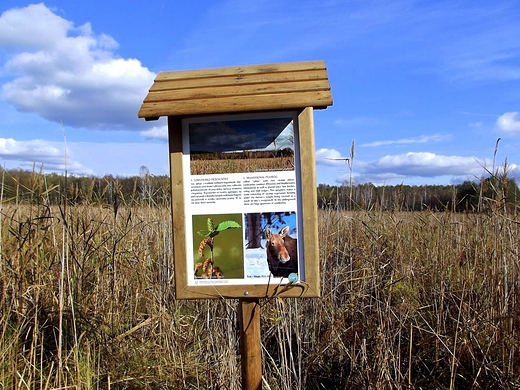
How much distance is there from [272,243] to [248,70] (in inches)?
30.4

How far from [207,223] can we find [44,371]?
1.28 m

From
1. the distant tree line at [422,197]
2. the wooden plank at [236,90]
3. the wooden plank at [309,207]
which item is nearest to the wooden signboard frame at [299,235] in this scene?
the wooden plank at [309,207]

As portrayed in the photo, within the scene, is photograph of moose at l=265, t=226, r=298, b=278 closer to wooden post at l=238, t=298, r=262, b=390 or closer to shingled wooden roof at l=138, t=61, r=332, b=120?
wooden post at l=238, t=298, r=262, b=390

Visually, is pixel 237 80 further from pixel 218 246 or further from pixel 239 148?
pixel 218 246

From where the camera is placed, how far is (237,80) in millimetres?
1960

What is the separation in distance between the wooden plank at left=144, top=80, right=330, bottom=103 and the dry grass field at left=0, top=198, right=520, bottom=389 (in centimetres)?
83

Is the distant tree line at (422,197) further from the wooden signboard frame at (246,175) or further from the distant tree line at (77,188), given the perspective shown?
the distant tree line at (77,188)

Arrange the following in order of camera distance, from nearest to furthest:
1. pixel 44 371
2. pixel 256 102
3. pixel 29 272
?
pixel 256 102 → pixel 44 371 → pixel 29 272

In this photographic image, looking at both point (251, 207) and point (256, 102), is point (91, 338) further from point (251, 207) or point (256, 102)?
point (256, 102)

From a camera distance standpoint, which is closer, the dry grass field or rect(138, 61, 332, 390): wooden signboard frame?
rect(138, 61, 332, 390): wooden signboard frame

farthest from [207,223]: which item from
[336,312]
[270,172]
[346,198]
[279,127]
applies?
[346,198]

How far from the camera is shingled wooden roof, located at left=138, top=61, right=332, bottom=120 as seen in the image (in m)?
1.84

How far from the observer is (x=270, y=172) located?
6.19 ft

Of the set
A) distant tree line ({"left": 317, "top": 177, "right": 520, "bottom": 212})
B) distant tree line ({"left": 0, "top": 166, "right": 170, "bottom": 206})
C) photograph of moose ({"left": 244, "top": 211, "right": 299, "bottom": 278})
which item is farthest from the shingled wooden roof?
distant tree line ({"left": 317, "top": 177, "right": 520, "bottom": 212})
